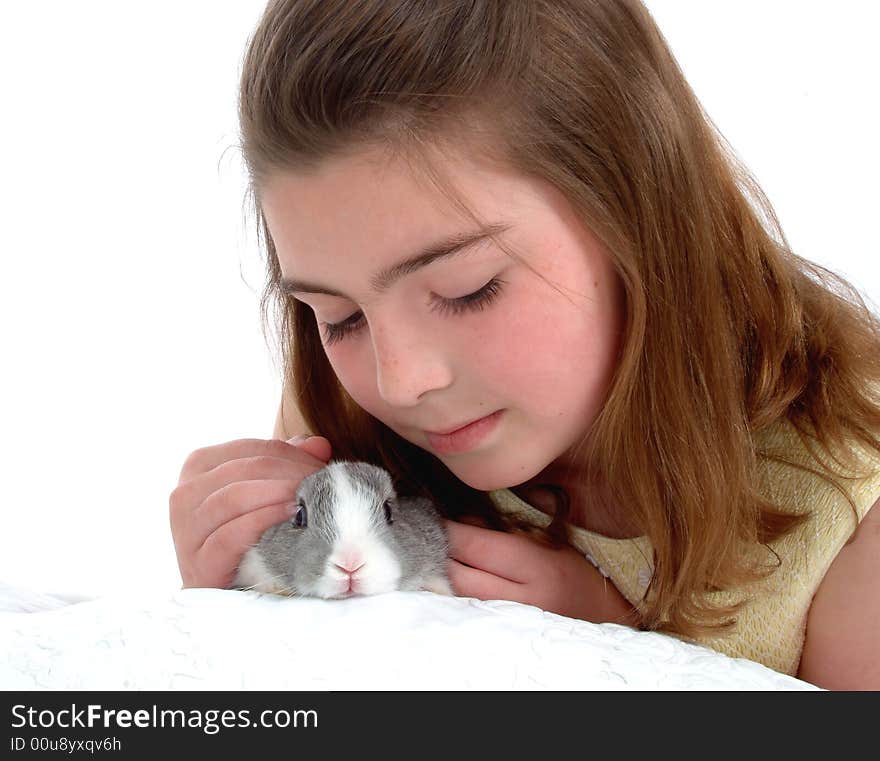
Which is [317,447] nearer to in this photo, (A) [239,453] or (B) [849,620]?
(A) [239,453]

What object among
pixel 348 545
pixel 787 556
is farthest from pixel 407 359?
pixel 787 556

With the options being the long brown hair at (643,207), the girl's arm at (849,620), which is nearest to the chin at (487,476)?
the long brown hair at (643,207)

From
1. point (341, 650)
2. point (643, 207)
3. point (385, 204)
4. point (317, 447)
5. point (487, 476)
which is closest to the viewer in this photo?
point (341, 650)

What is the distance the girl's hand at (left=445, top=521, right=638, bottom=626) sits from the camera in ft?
4.30

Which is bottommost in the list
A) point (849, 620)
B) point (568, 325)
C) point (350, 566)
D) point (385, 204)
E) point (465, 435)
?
point (849, 620)

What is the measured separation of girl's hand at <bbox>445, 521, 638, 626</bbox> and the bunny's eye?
18 centimetres

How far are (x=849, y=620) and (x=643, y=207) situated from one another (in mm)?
549

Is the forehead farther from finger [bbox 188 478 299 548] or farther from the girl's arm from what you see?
the girl's arm

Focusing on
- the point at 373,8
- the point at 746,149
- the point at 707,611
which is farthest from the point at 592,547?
the point at 746,149

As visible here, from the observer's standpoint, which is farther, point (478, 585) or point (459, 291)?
point (478, 585)

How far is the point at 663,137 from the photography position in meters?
1.26

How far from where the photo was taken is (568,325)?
1216 millimetres

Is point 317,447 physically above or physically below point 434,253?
below
